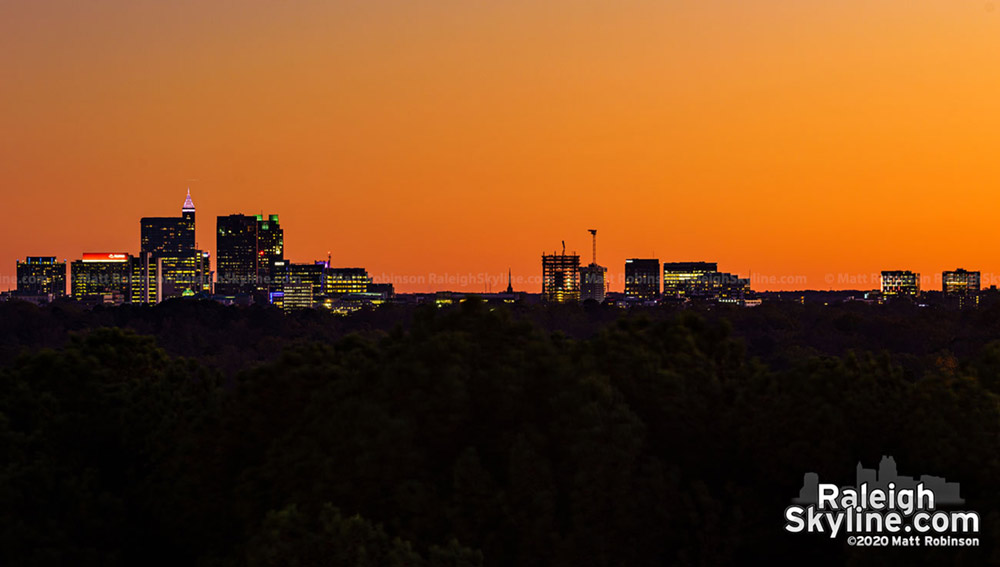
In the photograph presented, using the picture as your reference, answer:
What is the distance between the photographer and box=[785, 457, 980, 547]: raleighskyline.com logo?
1184 inches

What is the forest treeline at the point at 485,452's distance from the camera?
31922 mm

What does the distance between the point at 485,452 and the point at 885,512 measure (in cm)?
1090

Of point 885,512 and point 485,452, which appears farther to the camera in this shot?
point 485,452

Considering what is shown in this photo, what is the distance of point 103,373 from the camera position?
148ft

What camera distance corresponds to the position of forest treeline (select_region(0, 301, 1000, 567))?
31922 millimetres

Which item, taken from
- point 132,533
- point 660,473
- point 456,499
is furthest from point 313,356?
point 660,473

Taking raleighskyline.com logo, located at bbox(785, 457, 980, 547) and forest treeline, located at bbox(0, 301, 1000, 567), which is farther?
forest treeline, located at bbox(0, 301, 1000, 567)

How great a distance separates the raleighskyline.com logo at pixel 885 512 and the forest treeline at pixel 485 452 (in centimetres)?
34

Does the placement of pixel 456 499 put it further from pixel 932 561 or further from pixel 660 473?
pixel 932 561

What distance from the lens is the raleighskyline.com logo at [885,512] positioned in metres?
30.1

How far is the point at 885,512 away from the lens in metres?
31.0

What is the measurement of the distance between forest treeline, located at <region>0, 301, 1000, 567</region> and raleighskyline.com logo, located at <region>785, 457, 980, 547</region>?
34cm

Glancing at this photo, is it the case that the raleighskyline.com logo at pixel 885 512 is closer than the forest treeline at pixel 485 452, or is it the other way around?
the raleighskyline.com logo at pixel 885 512

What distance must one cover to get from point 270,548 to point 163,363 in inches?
967
